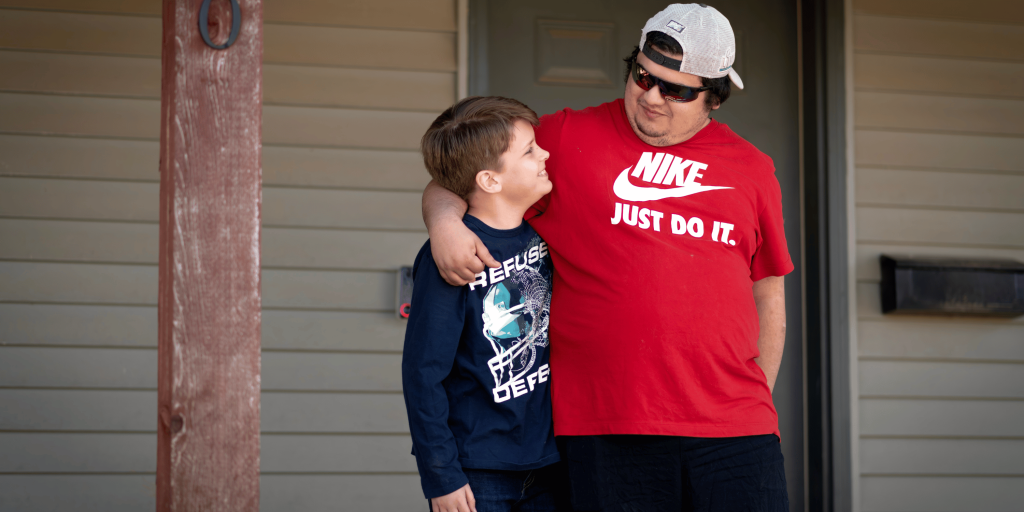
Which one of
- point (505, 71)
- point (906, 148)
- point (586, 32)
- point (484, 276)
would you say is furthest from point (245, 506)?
point (906, 148)

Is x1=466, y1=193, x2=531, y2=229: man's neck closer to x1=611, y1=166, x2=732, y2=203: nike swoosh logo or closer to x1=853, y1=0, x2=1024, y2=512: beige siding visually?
x1=611, y1=166, x2=732, y2=203: nike swoosh logo

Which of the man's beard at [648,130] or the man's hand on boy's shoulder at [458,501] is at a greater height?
the man's beard at [648,130]

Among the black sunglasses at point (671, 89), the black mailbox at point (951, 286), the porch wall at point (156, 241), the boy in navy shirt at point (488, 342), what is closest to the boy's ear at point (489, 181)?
the boy in navy shirt at point (488, 342)

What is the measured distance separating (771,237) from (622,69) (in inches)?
59.7

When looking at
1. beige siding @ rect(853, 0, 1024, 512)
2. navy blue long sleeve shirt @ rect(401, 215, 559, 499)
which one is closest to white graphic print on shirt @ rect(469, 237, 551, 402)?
navy blue long sleeve shirt @ rect(401, 215, 559, 499)

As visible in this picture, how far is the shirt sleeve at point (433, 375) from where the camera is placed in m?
1.29

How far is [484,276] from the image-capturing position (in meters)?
1.39

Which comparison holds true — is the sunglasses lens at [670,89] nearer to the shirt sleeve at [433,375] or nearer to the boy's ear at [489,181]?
the boy's ear at [489,181]

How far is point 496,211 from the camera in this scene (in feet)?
4.80

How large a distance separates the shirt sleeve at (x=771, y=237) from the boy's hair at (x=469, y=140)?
499mm

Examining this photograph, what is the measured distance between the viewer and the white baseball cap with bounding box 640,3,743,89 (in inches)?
55.6

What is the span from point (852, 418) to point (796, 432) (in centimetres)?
22

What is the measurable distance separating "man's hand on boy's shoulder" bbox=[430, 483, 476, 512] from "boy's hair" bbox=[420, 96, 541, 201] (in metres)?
0.56

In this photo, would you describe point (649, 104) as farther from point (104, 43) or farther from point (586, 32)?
point (104, 43)
